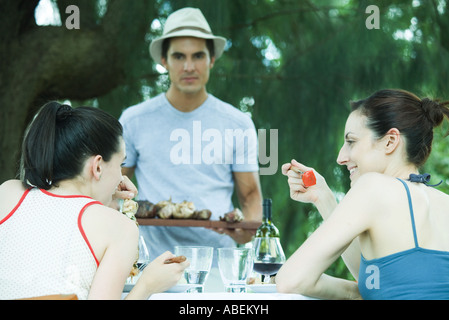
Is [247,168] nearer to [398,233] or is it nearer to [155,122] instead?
[155,122]

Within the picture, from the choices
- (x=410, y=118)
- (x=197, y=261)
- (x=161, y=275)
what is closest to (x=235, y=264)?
(x=197, y=261)

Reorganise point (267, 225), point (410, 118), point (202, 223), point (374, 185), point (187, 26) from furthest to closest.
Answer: point (187, 26) → point (202, 223) → point (267, 225) → point (410, 118) → point (374, 185)

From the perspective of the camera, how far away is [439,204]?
145cm

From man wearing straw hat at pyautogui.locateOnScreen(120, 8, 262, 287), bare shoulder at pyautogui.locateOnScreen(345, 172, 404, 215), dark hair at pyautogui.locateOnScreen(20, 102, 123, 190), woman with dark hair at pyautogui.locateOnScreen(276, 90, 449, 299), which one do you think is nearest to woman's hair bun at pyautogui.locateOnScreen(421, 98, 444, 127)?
woman with dark hair at pyautogui.locateOnScreen(276, 90, 449, 299)

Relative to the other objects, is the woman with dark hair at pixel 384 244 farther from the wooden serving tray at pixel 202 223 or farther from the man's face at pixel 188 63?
the man's face at pixel 188 63

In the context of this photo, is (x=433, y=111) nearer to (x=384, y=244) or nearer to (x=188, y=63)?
(x=384, y=244)

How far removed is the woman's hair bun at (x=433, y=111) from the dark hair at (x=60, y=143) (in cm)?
81

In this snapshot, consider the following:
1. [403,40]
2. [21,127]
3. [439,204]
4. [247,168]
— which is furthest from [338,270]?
[439,204]

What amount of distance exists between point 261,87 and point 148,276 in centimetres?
205

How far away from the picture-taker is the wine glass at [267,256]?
1.70m

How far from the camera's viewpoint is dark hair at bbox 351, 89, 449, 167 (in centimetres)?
154

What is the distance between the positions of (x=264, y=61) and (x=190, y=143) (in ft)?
2.41

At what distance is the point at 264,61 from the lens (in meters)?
3.25

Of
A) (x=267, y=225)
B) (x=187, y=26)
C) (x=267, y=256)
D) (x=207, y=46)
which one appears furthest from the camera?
(x=207, y=46)
